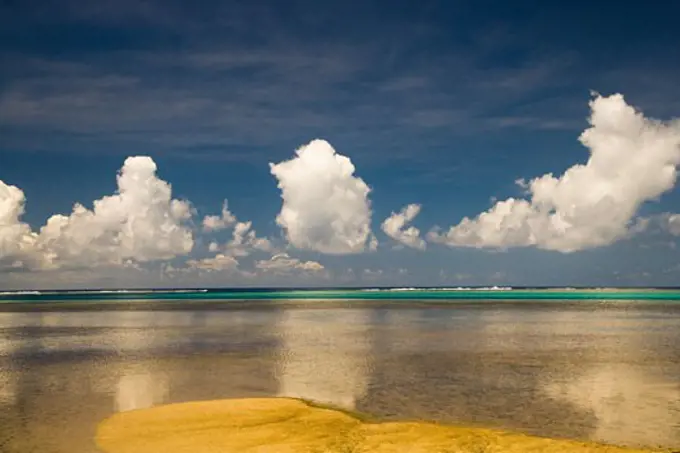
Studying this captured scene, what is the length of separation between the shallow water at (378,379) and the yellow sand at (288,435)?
4.22 ft

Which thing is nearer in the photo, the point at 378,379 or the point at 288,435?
the point at 288,435

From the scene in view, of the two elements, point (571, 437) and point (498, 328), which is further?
point (498, 328)

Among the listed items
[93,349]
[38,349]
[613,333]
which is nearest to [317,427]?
[93,349]

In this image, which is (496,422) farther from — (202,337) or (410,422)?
(202,337)

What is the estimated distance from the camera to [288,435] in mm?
19375

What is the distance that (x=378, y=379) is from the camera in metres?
30.5

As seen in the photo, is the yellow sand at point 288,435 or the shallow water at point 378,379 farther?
the shallow water at point 378,379

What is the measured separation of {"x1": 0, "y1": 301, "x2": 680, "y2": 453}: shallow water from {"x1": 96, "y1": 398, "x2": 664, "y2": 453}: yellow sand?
1286mm

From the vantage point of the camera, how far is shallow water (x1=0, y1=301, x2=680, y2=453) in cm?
2130

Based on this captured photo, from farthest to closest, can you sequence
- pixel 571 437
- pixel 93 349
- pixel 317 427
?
pixel 93 349, pixel 317 427, pixel 571 437

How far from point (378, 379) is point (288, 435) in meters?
11.7

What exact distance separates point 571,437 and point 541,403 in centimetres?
517

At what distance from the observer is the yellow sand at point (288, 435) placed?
17703 mm

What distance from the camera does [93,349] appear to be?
46844 millimetres
